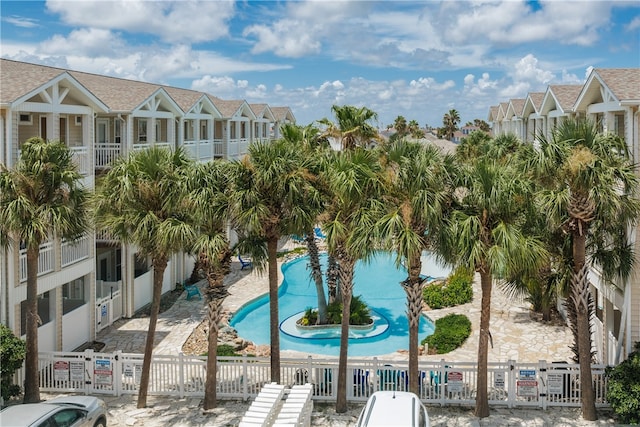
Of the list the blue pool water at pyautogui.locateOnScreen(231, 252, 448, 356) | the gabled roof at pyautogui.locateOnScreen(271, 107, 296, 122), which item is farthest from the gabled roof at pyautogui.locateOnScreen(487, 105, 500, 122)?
the blue pool water at pyautogui.locateOnScreen(231, 252, 448, 356)

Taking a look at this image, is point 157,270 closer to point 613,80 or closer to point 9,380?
point 9,380

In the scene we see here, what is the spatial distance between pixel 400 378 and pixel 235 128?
30599 mm

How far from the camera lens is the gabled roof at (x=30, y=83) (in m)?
16.8

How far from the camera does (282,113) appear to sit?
58688 millimetres

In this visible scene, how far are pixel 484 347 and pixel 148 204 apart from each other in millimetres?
9186

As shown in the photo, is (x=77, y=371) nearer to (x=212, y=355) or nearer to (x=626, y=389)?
(x=212, y=355)

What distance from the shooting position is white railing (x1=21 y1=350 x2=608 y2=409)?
15930 millimetres

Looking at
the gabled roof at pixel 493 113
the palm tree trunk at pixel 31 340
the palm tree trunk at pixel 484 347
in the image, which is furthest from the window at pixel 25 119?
the gabled roof at pixel 493 113

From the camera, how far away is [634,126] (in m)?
15.7

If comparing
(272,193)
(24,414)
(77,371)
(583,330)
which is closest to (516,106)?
(583,330)

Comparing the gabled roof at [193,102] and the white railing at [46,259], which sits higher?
the gabled roof at [193,102]

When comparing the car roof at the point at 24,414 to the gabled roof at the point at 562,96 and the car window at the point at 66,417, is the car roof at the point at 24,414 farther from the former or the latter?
the gabled roof at the point at 562,96

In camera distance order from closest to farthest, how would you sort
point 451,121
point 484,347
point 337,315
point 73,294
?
point 484,347 → point 73,294 → point 337,315 → point 451,121

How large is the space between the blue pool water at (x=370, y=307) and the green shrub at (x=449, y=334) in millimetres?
1197
